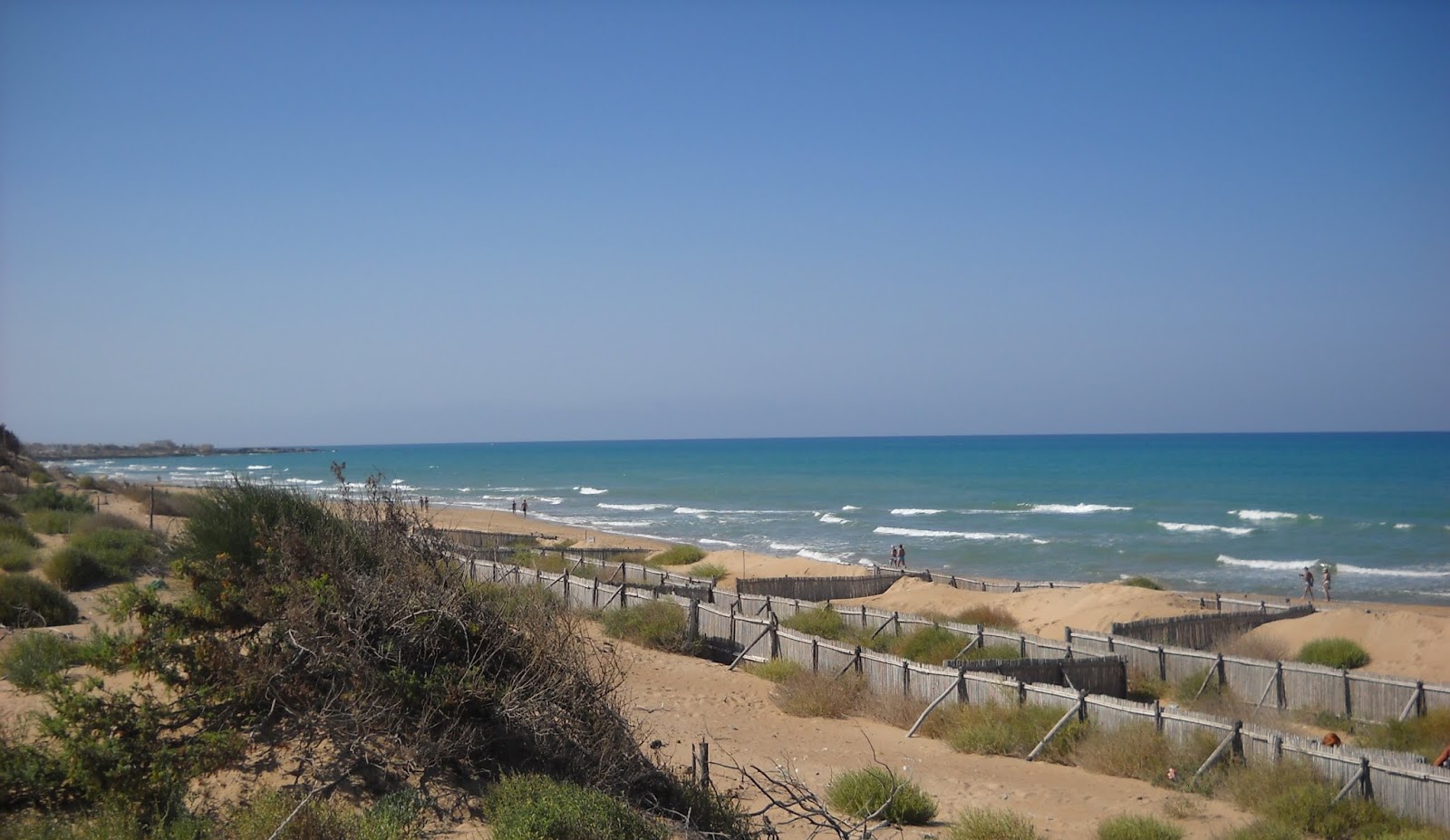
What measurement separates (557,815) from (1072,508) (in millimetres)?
62797

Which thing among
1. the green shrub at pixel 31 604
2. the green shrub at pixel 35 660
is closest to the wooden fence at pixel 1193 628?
the green shrub at pixel 35 660

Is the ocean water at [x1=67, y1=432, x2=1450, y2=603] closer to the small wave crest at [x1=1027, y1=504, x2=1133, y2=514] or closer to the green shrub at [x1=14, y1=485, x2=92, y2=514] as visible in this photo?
the small wave crest at [x1=1027, y1=504, x2=1133, y2=514]

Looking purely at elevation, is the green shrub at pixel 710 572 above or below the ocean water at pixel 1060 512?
above

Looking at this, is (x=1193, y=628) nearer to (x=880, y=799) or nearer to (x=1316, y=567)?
(x=880, y=799)

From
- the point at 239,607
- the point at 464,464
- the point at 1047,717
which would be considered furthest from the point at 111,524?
the point at 464,464

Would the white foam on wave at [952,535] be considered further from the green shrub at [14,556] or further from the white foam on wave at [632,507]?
the green shrub at [14,556]

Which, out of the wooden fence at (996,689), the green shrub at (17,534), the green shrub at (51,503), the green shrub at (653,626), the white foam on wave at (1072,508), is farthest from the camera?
the white foam on wave at (1072,508)

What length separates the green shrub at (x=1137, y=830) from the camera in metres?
8.52

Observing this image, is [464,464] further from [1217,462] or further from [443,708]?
[443,708]

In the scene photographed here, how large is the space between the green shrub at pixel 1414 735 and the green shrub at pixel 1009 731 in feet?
13.7

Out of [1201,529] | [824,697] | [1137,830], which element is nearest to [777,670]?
[824,697]

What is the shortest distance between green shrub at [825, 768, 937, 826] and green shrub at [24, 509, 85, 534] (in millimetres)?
23226

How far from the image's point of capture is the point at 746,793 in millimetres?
9492

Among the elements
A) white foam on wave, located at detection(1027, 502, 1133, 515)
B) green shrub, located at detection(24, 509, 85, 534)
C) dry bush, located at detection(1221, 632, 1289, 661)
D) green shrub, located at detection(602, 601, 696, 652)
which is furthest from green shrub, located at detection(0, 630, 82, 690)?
white foam on wave, located at detection(1027, 502, 1133, 515)
